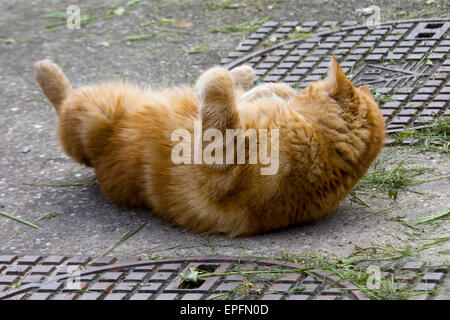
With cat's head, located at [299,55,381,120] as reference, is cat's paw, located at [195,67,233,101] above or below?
above

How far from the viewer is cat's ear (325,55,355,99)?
4.52 metres

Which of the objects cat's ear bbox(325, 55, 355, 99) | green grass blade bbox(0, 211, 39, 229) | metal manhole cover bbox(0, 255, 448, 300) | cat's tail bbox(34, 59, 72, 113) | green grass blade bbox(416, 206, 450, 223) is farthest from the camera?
cat's tail bbox(34, 59, 72, 113)

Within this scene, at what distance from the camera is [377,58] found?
21.0ft

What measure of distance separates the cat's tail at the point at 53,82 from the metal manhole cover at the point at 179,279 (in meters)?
1.42

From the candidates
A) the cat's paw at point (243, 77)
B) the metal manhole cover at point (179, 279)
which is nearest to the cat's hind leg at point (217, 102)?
the metal manhole cover at point (179, 279)

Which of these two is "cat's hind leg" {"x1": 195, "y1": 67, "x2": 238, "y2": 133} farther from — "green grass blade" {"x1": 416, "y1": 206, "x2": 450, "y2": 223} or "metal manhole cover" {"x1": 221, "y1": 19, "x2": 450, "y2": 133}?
"metal manhole cover" {"x1": 221, "y1": 19, "x2": 450, "y2": 133}

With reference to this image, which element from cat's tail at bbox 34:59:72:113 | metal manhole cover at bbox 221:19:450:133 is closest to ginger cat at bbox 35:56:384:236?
cat's tail at bbox 34:59:72:113

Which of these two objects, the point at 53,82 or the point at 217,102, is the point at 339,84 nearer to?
the point at 217,102

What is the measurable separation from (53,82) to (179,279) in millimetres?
2027

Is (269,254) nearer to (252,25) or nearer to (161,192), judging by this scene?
(161,192)

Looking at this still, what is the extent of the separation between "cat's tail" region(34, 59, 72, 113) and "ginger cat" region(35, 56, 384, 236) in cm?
54

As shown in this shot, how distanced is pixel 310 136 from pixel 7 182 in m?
2.23
